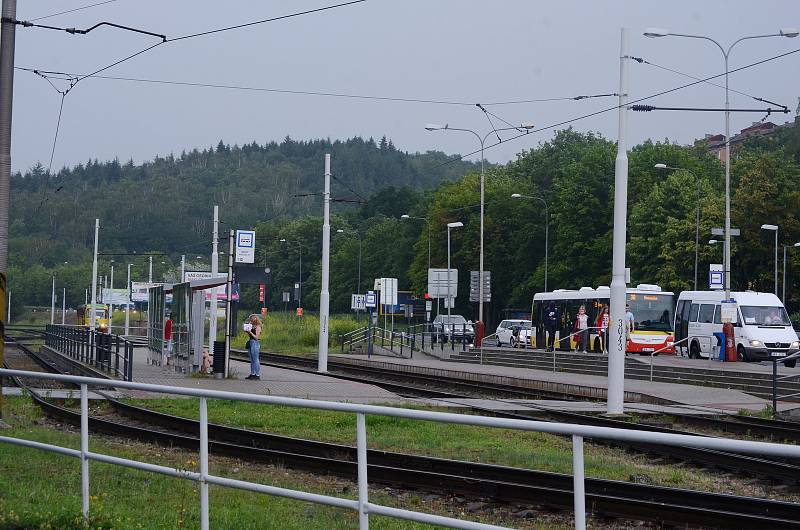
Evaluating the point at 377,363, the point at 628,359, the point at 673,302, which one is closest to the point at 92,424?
the point at 628,359

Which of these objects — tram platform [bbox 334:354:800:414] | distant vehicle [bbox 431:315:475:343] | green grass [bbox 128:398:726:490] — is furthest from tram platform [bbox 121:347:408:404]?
distant vehicle [bbox 431:315:475:343]

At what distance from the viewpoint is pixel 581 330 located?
45.6m

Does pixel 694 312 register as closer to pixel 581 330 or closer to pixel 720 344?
pixel 720 344

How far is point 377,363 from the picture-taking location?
1786 inches

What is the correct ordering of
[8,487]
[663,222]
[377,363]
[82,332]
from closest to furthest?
[8,487], [82,332], [377,363], [663,222]

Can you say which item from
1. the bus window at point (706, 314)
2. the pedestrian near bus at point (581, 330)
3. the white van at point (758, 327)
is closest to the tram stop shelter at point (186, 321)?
the white van at point (758, 327)

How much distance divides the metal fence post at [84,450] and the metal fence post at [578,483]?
4287 mm

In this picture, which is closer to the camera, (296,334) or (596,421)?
(596,421)

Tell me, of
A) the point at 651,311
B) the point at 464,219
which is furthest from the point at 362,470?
the point at 464,219

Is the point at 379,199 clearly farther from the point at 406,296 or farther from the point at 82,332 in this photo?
the point at 82,332

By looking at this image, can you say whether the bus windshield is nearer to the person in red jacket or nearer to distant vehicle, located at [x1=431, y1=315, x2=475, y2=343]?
distant vehicle, located at [x1=431, y1=315, x2=475, y2=343]

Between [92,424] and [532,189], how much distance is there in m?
92.1

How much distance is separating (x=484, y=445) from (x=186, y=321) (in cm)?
2559

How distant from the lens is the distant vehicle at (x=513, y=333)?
202 ft
